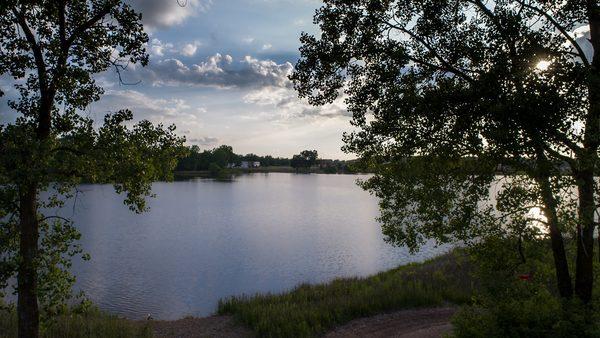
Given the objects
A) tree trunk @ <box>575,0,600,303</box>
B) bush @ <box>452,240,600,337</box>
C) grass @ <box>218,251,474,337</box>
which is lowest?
grass @ <box>218,251,474,337</box>

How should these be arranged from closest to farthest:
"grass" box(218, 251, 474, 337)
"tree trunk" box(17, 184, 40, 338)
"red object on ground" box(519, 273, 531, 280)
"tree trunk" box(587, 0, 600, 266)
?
1. "tree trunk" box(587, 0, 600, 266)
2. "tree trunk" box(17, 184, 40, 338)
3. "red object on ground" box(519, 273, 531, 280)
4. "grass" box(218, 251, 474, 337)

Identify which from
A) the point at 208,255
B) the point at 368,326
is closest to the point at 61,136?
the point at 368,326

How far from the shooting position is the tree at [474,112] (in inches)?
326

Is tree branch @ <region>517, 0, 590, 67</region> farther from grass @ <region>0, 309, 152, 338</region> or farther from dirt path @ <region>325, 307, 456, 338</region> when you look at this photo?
grass @ <region>0, 309, 152, 338</region>

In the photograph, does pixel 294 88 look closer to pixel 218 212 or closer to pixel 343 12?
pixel 343 12

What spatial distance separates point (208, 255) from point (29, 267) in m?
23.4

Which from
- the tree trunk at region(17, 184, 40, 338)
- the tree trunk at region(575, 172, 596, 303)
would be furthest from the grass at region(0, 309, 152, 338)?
the tree trunk at region(575, 172, 596, 303)

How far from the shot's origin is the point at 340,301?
1702 cm

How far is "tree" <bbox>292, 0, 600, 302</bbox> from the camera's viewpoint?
8.27 metres

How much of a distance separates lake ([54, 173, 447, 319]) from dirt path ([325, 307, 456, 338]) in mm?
8012

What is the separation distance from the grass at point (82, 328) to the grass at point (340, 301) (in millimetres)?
3909

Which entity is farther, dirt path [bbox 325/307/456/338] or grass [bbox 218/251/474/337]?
grass [bbox 218/251/474/337]

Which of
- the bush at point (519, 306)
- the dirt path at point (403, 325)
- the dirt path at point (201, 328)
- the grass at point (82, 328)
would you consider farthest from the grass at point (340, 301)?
the grass at point (82, 328)

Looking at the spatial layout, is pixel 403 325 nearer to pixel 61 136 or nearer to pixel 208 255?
pixel 61 136
